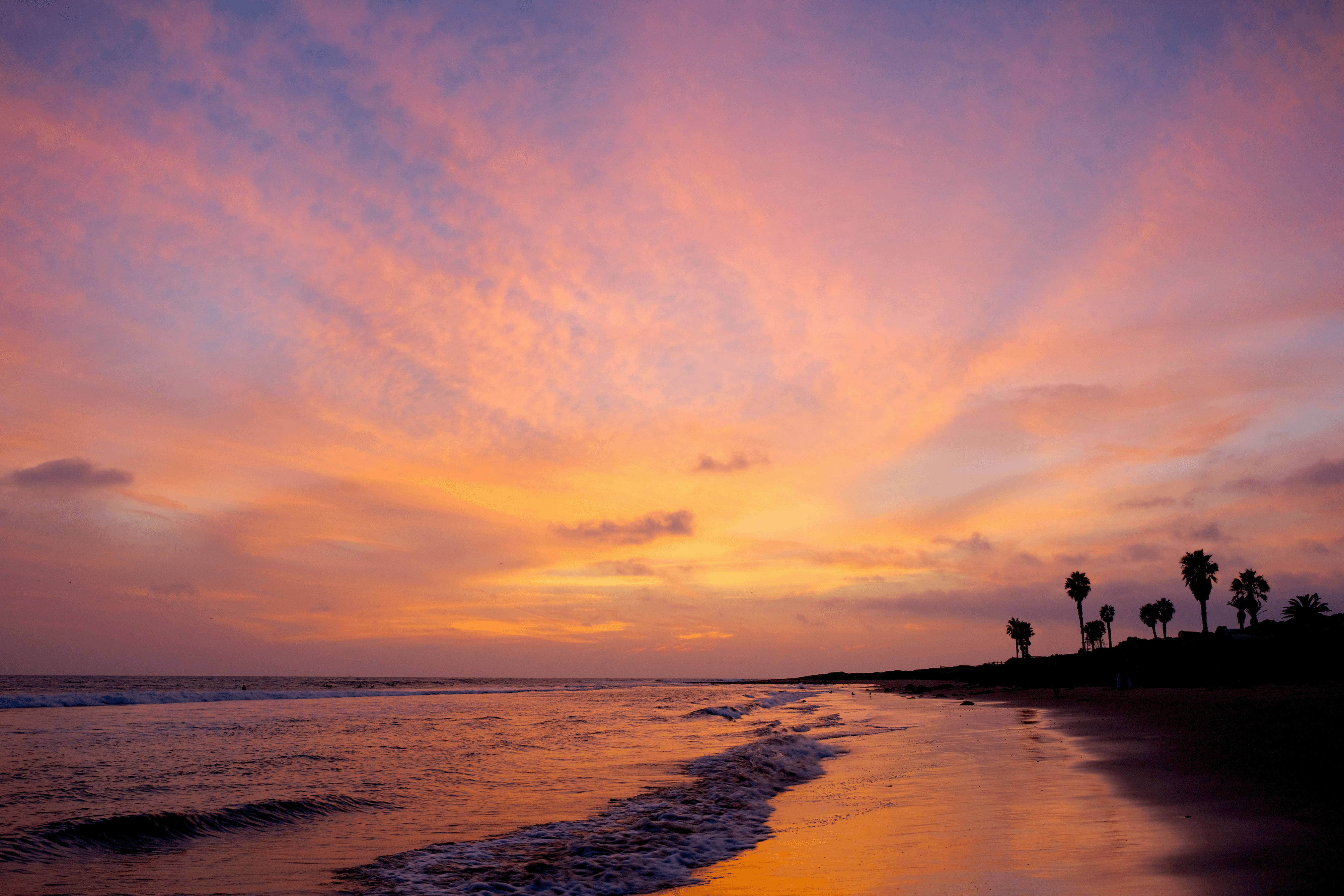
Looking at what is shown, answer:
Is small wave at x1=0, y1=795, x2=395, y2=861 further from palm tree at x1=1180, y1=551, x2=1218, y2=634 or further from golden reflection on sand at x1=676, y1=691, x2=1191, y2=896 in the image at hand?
palm tree at x1=1180, y1=551, x2=1218, y2=634

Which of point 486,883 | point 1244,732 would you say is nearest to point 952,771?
point 1244,732

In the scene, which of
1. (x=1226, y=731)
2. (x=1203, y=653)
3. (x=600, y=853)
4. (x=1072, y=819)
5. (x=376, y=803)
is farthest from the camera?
(x=1203, y=653)

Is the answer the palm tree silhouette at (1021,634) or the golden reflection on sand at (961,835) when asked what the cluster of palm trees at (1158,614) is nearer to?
the palm tree silhouette at (1021,634)

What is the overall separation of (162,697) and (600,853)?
71.4 metres

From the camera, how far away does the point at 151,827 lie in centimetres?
1412

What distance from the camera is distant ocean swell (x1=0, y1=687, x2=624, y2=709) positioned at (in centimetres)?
5519

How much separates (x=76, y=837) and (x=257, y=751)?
551 inches

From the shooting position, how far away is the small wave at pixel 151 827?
12586 mm

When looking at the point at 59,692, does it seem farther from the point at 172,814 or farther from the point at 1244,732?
the point at 1244,732

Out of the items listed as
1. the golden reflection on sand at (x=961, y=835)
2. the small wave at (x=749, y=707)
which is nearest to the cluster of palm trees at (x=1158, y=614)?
the small wave at (x=749, y=707)

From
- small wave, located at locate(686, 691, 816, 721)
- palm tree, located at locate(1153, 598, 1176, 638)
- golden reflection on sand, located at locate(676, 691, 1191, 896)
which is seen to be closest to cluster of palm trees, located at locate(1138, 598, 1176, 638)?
palm tree, located at locate(1153, 598, 1176, 638)

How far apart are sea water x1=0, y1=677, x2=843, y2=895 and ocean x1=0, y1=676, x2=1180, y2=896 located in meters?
0.08

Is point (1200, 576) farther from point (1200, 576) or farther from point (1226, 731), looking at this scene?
point (1226, 731)

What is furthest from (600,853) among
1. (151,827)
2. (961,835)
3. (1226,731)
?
(1226,731)
